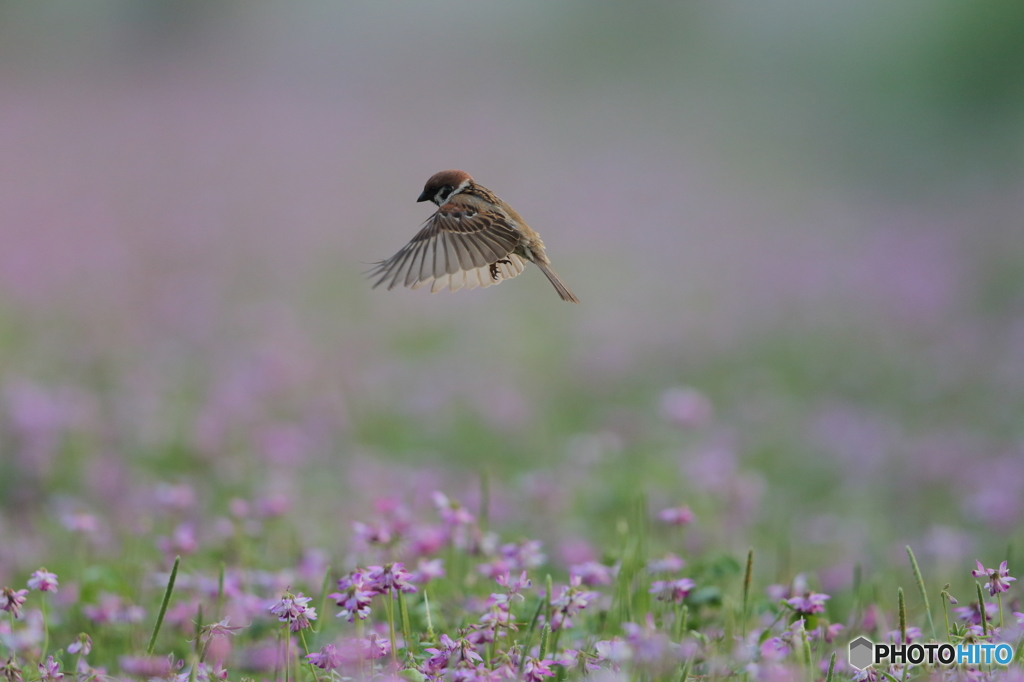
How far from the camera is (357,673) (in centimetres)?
185

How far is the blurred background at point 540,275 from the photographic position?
4.13 meters

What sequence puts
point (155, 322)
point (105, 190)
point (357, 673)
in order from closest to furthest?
point (357, 673) → point (155, 322) → point (105, 190)

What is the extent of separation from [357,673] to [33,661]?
771 mm

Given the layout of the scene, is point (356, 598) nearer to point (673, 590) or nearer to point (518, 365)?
point (673, 590)

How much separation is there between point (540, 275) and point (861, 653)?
726 centimetres

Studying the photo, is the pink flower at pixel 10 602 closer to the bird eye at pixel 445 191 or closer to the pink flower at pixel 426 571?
the pink flower at pixel 426 571

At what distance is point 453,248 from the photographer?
258 centimetres

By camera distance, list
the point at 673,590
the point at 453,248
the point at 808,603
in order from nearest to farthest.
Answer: the point at 808,603, the point at 673,590, the point at 453,248

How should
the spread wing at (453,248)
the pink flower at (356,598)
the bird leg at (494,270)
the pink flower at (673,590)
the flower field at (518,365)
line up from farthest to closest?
the bird leg at (494,270), the spread wing at (453,248), the flower field at (518,365), the pink flower at (673,590), the pink flower at (356,598)

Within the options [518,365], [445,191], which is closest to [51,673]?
[445,191]

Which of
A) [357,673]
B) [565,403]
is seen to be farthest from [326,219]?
[357,673]

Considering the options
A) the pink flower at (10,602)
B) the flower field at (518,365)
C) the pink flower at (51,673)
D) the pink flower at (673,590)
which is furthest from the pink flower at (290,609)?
the pink flower at (673,590)

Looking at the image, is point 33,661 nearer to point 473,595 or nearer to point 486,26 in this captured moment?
point 473,595

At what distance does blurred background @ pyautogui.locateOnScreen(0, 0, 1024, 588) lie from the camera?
413cm
